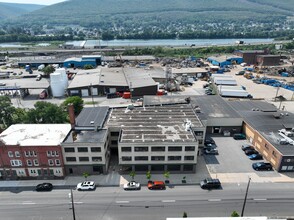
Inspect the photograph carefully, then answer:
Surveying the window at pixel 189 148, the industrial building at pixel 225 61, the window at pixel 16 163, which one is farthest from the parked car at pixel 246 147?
the industrial building at pixel 225 61

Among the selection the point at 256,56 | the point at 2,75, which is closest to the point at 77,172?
the point at 2,75

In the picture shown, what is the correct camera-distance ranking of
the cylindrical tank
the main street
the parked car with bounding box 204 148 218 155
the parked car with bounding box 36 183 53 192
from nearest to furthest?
the main street < the parked car with bounding box 36 183 53 192 < the parked car with bounding box 204 148 218 155 < the cylindrical tank

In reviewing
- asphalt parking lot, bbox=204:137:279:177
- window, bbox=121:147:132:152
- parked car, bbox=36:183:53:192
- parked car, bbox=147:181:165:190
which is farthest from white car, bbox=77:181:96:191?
asphalt parking lot, bbox=204:137:279:177

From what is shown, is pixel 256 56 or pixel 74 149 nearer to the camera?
pixel 74 149

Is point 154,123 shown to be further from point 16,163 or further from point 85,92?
point 85,92

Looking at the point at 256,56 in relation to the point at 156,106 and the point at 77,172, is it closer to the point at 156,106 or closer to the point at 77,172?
the point at 156,106

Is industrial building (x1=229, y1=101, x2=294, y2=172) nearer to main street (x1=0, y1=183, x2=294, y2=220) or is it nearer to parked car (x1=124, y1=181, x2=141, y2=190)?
main street (x1=0, y1=183, x2=294, y2=220)

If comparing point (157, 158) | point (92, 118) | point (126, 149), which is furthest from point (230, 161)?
point (92, 118)
